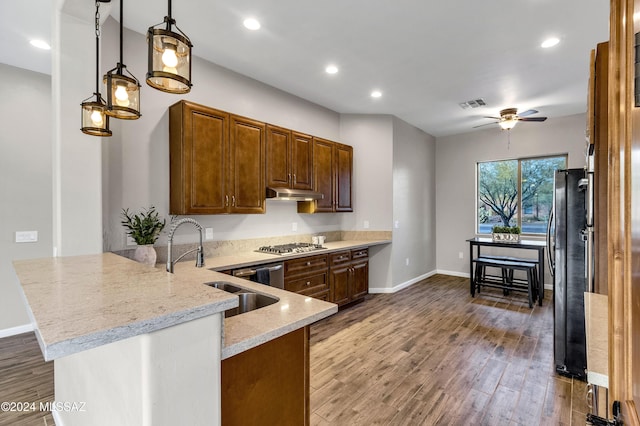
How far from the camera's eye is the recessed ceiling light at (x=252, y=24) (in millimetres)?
2621

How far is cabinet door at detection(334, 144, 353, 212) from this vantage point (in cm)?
466

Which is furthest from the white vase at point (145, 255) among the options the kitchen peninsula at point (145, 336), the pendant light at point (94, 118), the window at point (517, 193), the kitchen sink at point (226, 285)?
the window at point (517, 193)

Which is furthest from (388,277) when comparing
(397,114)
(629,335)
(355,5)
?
(629,335)

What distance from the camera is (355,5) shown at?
243cm

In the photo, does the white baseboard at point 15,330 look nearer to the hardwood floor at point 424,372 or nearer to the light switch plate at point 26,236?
the hardwood floor at point 424,372

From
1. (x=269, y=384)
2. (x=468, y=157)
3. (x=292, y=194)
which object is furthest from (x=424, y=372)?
(x=468, y=157)

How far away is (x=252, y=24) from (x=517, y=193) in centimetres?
552

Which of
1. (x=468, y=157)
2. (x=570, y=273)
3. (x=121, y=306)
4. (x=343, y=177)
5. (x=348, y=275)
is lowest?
(x=348, y=275)

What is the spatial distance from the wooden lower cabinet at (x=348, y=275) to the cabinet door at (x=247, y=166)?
4.32 feet

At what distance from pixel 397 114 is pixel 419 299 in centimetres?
310

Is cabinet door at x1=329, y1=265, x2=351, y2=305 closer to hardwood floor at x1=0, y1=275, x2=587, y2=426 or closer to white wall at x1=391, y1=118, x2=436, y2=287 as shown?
hardwood floor at x1=0, y1=275, x2=587, y2=426

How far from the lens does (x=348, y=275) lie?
4.29 metres

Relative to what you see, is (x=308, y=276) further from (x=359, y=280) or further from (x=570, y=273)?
(x=570, y=273)

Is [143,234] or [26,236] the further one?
[26,236]
